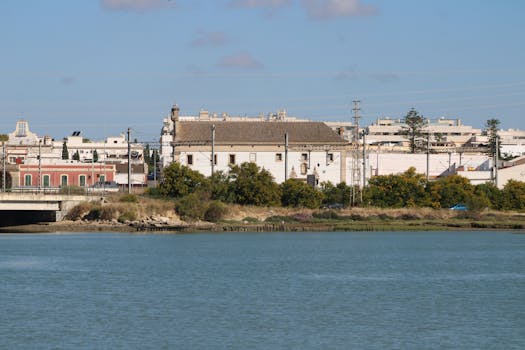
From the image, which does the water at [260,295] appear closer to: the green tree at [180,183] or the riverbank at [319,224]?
the riverbank at [319,224]

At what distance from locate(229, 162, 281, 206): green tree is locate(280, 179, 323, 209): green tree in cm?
88

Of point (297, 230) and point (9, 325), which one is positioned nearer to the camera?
point (9, 325)

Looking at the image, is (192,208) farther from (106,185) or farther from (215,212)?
(106,185)

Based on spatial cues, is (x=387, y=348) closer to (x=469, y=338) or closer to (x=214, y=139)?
(x=469, y=338)

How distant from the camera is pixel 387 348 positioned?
1286 inches

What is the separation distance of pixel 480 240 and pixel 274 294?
3559cm

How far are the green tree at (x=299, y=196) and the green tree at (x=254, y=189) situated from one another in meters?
0.88

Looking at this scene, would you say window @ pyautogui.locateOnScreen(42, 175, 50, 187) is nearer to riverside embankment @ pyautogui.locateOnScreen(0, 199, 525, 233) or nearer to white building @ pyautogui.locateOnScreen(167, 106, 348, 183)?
white building @ pyautogui.locateOnScreen(167, 106, 348, 183)

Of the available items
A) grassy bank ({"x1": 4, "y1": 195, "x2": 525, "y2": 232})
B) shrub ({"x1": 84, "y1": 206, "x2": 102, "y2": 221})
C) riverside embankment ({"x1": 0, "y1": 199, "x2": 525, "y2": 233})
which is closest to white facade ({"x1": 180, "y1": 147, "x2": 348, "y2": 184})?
grassy bank ({"x1": 4, "y1": 195, "x2": 525, "y2": 232})

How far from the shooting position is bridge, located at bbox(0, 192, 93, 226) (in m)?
82.6

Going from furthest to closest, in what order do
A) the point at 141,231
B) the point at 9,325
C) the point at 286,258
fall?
the point at 141,231 < the point at 286,258 < the point at 9,325

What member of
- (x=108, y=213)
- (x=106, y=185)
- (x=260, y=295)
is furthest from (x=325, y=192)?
(x=260, y=295)

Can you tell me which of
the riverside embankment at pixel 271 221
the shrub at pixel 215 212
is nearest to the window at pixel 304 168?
the riverside embankment at pixel 271 221

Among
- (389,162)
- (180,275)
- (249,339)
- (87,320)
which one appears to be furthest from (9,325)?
(389,162)
